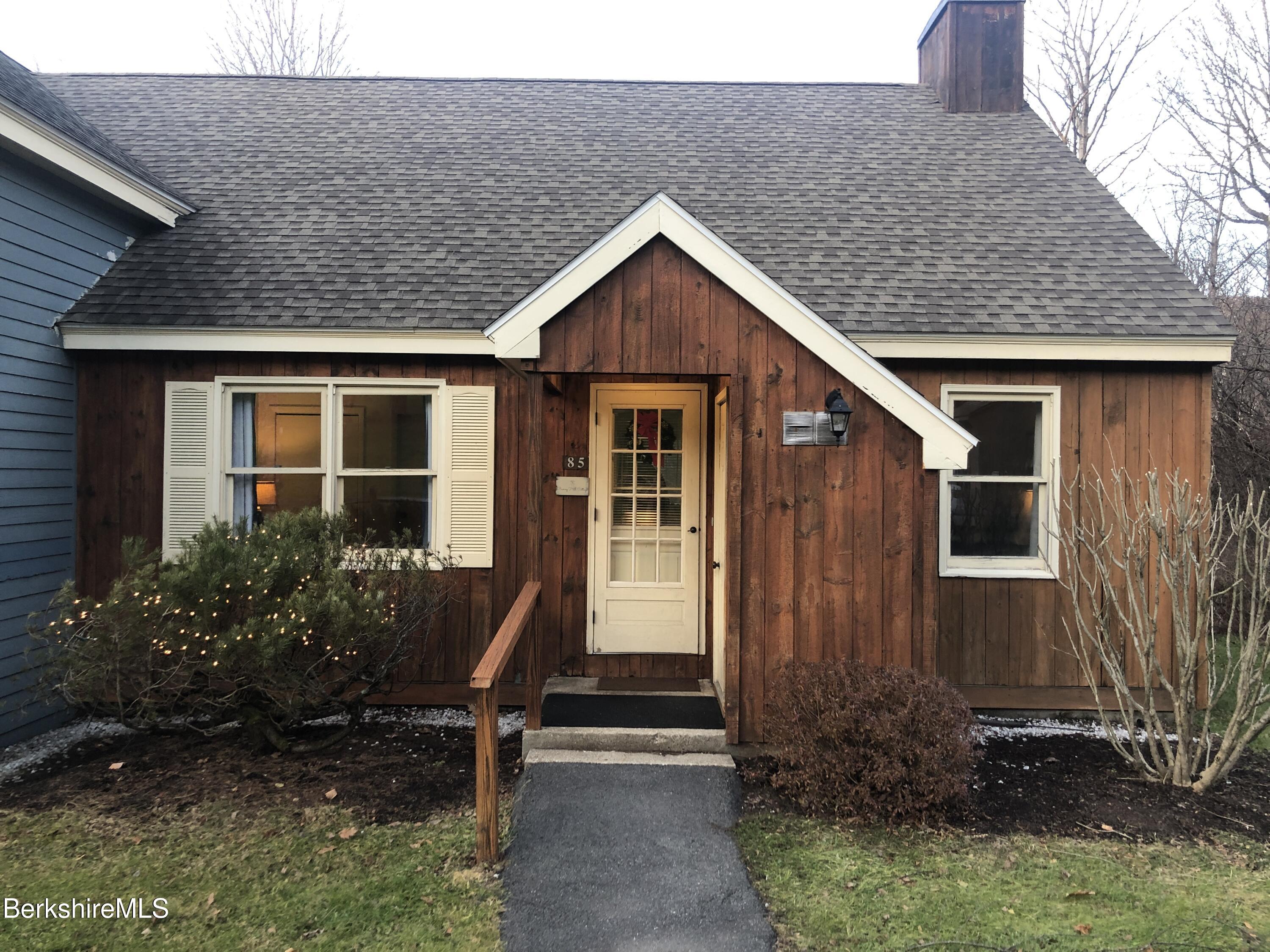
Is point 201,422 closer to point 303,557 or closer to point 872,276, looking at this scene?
point 303,557

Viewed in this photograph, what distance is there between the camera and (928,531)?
470cm

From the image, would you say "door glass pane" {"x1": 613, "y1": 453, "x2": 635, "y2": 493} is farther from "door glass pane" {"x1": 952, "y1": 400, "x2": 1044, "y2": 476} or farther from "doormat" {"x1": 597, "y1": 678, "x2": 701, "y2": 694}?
"door glass pane" {"x1": 952, "y1": 400, "x2": 1044, "y2": 476}

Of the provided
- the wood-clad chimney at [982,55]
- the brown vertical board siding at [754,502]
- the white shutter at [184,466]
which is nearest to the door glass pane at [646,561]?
the brown vertical board siding at [754,502]

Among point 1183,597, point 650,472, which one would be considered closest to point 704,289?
point 650,472

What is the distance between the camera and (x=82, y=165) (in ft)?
17.6

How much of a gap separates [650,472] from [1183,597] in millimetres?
3544

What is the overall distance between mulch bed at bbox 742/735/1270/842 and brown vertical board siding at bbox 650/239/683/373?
2494 mm

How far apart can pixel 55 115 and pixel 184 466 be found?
2681 mm

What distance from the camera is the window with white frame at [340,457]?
→ 18.9 ft

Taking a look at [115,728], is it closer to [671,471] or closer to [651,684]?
[651,684]

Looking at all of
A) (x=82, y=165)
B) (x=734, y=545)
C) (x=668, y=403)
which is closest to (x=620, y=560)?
(x=668, y=403)

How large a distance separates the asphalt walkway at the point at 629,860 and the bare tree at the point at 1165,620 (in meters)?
2.45

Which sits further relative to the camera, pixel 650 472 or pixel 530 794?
pixel 650 472

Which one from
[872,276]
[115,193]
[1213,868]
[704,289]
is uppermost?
[115,193]
